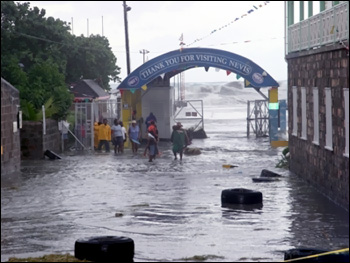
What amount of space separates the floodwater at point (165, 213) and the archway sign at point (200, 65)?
885 cm

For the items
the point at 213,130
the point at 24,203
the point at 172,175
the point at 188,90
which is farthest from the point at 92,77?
the point at 188,90

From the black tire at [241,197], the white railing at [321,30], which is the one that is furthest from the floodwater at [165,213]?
the white railing at [321,30]

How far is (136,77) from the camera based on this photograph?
41594 mm

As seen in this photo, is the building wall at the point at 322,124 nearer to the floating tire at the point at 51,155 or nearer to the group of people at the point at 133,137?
the group of people at the point at 133,137

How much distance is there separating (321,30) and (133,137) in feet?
51.9

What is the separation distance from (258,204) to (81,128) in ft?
68.0

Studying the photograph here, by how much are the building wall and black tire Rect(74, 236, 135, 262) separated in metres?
7.18

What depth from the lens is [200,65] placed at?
41219mm

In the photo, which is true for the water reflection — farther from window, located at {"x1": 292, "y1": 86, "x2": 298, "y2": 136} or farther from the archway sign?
the archway sign

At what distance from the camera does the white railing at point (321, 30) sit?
20.4 metres

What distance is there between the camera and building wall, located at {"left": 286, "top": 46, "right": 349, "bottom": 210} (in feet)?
66.8

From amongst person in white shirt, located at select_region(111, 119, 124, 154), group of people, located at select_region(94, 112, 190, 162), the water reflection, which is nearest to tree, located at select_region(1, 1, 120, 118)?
group of people, located at select_region(94, 112, 190, 162)

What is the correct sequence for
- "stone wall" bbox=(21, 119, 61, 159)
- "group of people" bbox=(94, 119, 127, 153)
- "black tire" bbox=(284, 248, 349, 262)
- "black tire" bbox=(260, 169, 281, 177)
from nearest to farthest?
1. "black tire" bbox=(284, 248, 349, 262)
2. "black tire" bbox=(260, 169, 281, 177)
3. "stone wall" bbox=(21, 119, 61, 159)
4. "group of people" bbox=(94, 119, 127, 153)

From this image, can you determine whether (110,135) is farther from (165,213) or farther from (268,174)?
(165,213)
